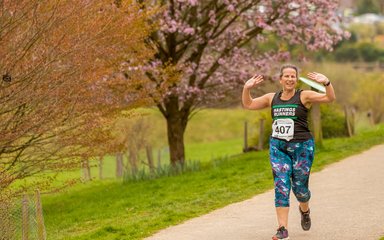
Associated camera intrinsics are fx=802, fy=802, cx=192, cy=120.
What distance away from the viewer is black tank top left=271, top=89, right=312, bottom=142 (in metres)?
8.82

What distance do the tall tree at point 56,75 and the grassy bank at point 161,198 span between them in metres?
1.39

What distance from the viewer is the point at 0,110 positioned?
42.3ft

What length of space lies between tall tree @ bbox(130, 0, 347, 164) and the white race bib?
35.0 ft

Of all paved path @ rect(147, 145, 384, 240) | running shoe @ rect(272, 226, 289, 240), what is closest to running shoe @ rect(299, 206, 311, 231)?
paved path @ rect(147, 145, 384, 240)

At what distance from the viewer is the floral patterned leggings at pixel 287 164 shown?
883 centimetres

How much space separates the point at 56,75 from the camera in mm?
13164

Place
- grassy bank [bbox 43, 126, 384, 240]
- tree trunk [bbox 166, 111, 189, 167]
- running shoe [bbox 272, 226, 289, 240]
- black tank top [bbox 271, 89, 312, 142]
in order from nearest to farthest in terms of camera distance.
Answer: running shoe [bbox 272, 226, 289, 240], black tank top [bbox 271, 89, 312, 142], grassy bank [bbox 43, 126, 384, 240], tree trunk [bbox 166, 111, 189, 167]

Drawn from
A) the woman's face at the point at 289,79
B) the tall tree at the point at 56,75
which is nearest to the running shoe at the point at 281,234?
the woman's face at the point at 289,79

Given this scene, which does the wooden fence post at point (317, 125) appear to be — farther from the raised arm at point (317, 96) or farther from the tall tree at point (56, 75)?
the raised arm at point (317, 96)

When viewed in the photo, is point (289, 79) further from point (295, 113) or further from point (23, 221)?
point (23, 221)

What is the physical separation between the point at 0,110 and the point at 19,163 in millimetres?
2244

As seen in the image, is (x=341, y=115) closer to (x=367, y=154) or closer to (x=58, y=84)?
(x=367, y=154)

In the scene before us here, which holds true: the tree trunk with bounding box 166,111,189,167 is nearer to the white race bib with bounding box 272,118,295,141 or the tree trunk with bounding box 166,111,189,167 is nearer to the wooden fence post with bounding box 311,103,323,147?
the wooden fence post with bounding box 311,103,323,147

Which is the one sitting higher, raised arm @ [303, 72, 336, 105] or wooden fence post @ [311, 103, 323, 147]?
raised arm @ [303, 72, 336, 105]
